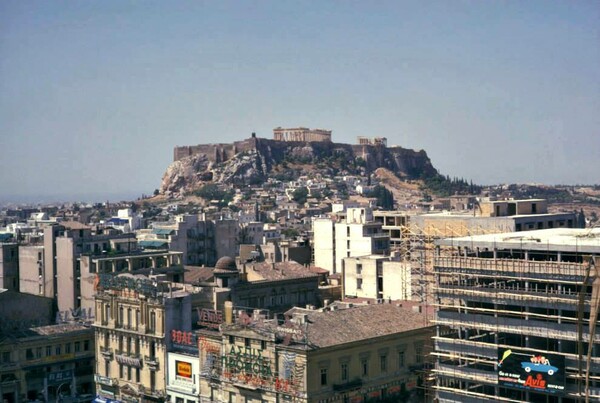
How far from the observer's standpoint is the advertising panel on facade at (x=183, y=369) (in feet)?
191

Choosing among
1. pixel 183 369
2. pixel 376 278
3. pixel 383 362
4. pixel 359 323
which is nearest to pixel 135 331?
pixel 183 369

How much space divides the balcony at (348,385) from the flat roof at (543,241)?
8.83 metres

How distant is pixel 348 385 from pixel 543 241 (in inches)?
528

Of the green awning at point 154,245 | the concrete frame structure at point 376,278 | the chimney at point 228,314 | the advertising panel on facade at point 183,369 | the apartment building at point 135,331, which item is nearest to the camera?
the chimney at point 228,314

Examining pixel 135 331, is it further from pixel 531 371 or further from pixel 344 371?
pixel 531 371

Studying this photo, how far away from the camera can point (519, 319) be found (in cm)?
4319

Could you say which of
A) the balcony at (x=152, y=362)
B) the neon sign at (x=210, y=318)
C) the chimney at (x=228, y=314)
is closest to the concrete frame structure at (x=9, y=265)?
the balcony at (x=152, y=362)

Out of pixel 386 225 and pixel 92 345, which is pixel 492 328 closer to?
pixel 92 345

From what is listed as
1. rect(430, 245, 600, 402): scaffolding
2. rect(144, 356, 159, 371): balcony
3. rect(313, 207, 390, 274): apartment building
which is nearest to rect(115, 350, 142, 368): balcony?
rect(144, 356, 159, 371): balcony

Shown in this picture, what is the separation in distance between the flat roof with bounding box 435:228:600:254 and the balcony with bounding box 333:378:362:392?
883cm

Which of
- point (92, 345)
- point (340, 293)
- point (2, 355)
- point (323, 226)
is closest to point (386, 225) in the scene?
point (323, 226)

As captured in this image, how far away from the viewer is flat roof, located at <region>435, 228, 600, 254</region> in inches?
1684

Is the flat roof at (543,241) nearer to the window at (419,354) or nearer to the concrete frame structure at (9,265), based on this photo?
the window at (419,354)

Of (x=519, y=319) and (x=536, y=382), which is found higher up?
(x=519, y=319)
